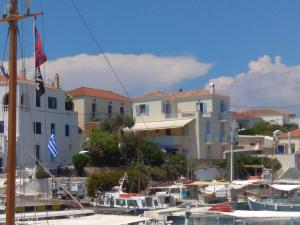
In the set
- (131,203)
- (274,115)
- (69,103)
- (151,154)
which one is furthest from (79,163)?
(274,115)

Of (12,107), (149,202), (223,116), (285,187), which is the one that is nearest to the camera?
(12,107)

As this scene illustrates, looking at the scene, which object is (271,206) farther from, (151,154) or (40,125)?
(40,125)

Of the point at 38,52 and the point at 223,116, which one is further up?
the point at 223,116

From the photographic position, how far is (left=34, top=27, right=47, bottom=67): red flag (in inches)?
746

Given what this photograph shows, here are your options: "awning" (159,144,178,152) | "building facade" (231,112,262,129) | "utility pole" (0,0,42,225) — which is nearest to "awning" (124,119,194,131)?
"awning" (159,144,178,152)

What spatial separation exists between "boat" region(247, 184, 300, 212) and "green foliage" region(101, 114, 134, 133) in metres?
21.6

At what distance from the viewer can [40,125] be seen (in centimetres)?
6194

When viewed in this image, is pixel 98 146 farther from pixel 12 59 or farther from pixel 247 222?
pixel 12 59

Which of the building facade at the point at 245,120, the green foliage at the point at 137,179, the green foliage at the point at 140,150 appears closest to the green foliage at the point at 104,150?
the green foliage at the point at 140,150

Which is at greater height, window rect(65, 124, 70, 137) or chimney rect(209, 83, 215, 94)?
chimney rect(209, 83, 215, 94)

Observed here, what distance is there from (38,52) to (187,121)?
54.7m

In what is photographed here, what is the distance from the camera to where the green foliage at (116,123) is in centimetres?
7050

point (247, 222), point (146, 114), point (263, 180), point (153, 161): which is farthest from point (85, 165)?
point (247, 222)

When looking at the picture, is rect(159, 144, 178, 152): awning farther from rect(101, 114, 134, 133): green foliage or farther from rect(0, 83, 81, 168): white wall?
rect(0, 83, 81, 168): white wall
